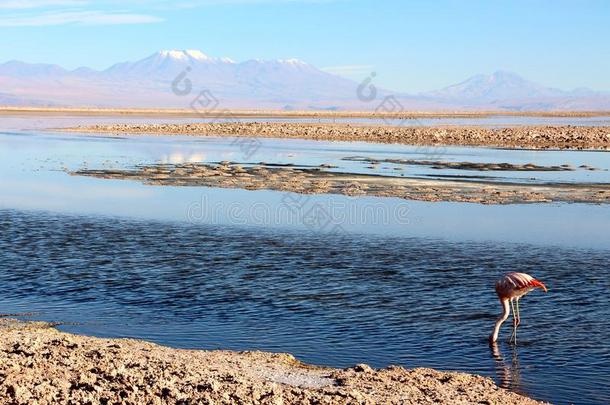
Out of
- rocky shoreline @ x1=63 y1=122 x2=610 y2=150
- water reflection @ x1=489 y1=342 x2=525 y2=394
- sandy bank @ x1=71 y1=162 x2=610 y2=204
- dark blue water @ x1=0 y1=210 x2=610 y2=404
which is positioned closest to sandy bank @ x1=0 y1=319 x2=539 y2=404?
water reflection @ x1=489 y1=342 x2=525 y2=394

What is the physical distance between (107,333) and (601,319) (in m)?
7.50

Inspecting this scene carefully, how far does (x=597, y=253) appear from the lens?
19812 mm

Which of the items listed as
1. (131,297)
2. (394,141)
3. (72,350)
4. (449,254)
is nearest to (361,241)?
(449,254)

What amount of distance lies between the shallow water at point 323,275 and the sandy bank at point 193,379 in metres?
0.94

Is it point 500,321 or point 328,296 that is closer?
point 500,321

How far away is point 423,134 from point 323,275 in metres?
54.7

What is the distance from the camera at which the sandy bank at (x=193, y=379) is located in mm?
9344

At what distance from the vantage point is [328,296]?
51.2 ft

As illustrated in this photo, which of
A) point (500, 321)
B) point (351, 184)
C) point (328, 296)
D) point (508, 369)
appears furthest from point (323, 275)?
point (351, 184)

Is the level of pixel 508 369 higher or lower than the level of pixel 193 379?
lower

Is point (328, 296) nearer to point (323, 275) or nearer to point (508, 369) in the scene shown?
point (323, 275)

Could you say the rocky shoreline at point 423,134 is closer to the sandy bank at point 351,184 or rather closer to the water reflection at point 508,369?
the sandy bank at point 351,184

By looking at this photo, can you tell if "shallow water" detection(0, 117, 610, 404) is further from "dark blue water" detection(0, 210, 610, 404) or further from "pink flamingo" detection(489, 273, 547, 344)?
"pink flamingo" detection(489, 273, 547, 344)

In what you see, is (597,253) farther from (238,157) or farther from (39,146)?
(39,146)
